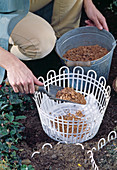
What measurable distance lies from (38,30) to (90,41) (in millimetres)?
541

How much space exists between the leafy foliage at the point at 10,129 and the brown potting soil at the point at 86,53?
0.51 meters

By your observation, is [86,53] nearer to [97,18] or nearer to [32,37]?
[97,18]

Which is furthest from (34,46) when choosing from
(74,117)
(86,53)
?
(74,117)

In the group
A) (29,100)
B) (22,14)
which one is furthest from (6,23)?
(29,100)

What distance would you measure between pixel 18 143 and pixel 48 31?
905 millimetres

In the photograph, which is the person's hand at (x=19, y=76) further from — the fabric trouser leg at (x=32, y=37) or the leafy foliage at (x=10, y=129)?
the fabric trouser leg at (x=32, y=37)

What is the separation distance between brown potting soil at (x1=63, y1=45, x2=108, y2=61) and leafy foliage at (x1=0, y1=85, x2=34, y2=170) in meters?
0.51

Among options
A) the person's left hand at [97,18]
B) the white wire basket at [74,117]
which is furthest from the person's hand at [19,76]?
the person's left hand at [97,18]

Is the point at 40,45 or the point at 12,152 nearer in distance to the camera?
the point at 12,152

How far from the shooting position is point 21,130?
1831mm

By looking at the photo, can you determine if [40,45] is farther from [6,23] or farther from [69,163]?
[69,163]

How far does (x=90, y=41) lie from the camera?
7.53ft

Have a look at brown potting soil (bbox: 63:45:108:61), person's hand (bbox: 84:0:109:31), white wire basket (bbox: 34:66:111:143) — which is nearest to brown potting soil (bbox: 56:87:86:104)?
white wire basket (bbox: 34:66:111:143)

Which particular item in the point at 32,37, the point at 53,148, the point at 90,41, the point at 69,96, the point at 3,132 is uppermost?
the point at 32,37
